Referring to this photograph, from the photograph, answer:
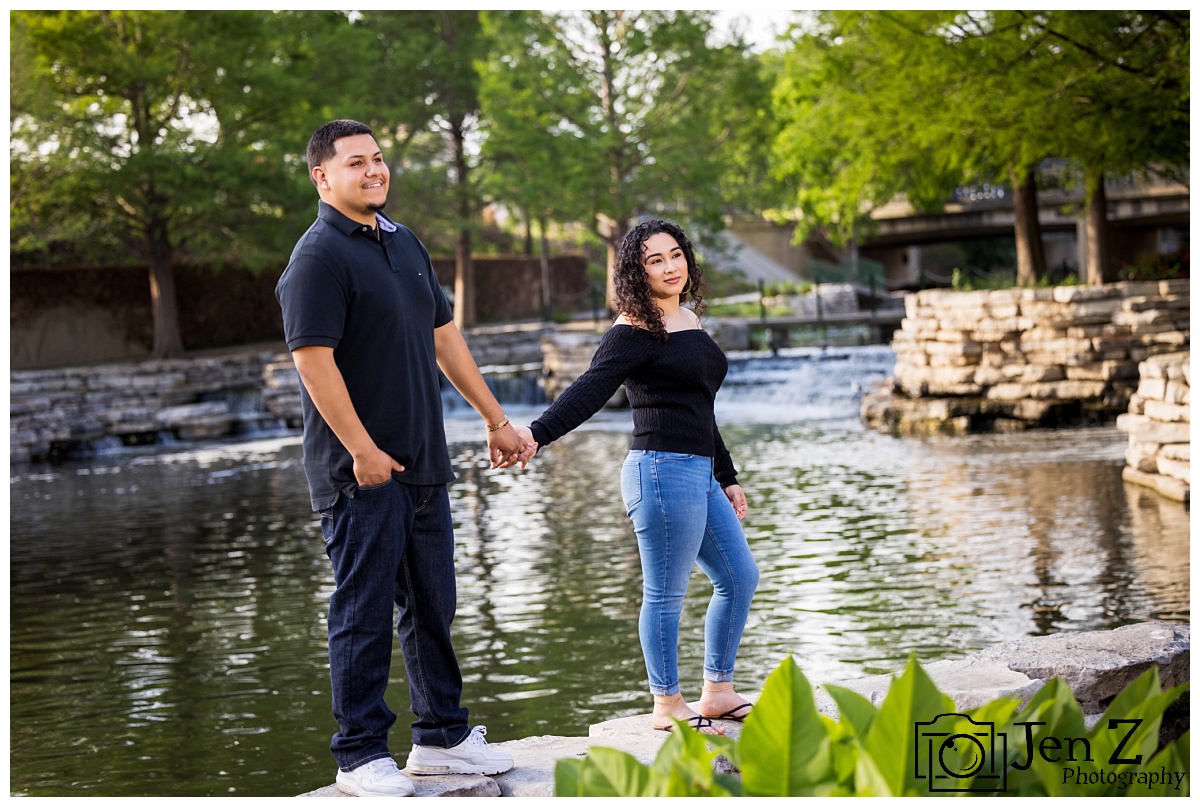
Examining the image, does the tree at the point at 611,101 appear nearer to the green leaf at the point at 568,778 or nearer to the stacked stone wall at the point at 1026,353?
the stacked stone wall at the point at 1026,353

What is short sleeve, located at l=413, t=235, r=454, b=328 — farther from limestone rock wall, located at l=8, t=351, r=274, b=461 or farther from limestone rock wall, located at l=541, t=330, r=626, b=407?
limestone rock wall, located at l=541, t=330, r=626, b=407

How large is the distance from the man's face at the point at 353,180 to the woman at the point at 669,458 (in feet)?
2.65

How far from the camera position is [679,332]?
4.09 metres

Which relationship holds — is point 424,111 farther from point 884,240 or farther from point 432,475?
point 432,475

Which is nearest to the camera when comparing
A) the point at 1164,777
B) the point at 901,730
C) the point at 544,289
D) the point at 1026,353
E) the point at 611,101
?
the point at 901,730

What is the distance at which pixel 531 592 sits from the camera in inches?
326

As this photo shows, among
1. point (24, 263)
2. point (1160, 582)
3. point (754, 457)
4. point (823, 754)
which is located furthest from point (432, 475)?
point (24, 263)

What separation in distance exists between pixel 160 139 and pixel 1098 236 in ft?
57.3

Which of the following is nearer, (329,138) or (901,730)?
(901,730)

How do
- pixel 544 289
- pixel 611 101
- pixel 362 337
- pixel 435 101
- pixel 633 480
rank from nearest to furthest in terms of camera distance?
pixel 362 337 < pixel 633 480 < pixel 611 101 < pixel 435 101 < pixel 544 289

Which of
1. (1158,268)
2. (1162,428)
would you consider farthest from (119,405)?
(1162,428)

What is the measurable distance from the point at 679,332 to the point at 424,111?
27.6m

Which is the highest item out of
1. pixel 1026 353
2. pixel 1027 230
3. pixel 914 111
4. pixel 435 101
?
pixel 435 101

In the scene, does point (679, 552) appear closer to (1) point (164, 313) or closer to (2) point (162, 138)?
(2) point (162, 138)
